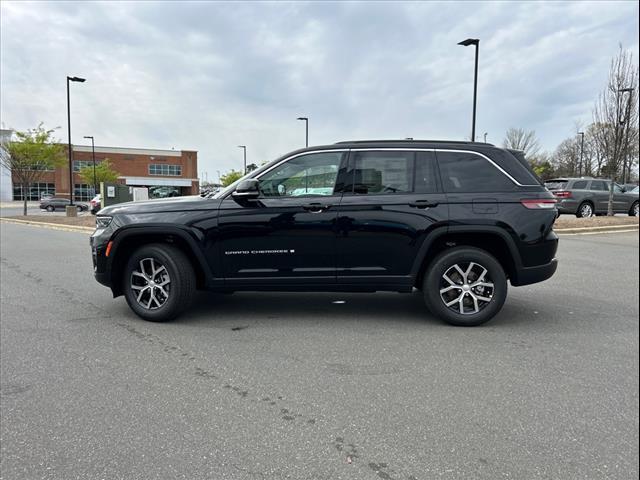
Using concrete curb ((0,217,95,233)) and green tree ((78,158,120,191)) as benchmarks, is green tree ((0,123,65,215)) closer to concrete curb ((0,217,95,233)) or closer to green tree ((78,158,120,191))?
concrete curb ((0,217,95,233))

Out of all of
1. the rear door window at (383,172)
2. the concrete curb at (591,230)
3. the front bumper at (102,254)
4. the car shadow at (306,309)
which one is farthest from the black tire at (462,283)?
the concrete curb at (591,230)

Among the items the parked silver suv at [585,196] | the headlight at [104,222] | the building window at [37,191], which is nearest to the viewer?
the headlight at [104,222]

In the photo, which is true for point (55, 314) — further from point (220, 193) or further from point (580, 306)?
point (580, 306)

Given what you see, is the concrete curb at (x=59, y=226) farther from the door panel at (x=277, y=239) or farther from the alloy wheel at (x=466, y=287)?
the alloy wheel at (x=466, y=287)

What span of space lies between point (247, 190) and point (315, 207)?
712 mm

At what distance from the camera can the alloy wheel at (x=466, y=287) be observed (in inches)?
184

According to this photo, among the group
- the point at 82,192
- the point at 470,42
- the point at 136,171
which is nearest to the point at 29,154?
the point at 470,42

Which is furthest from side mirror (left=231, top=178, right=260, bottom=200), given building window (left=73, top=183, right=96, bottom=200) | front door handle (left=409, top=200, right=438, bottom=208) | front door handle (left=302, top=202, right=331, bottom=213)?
building window (left=73, top=183, right=96, bottom=200)

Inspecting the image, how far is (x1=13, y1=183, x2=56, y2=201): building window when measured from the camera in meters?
65.8

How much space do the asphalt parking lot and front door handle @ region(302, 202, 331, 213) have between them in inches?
48.0

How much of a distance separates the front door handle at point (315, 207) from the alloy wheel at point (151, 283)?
1.65 meters

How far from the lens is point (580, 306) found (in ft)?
18.1

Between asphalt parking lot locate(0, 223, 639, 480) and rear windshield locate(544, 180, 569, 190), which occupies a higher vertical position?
rear windshield locate(544, 180, 569, 190)

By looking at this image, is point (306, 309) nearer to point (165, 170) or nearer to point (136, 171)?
point (136, 171)
